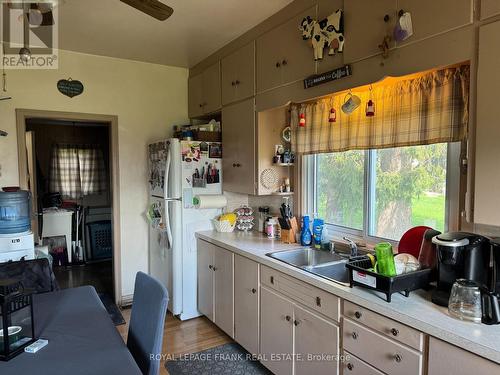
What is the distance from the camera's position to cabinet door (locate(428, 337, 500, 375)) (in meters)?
1.19

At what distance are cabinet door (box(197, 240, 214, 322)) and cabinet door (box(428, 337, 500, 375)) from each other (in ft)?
6.33

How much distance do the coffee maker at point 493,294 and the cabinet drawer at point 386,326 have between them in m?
0.25

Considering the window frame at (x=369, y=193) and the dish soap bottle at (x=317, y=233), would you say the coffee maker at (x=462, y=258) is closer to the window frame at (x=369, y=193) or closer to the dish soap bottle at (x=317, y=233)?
the window frame at (x=369, y=193)

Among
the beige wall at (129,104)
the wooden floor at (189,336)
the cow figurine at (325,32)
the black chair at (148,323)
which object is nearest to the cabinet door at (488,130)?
the cow figurine at (325,32)

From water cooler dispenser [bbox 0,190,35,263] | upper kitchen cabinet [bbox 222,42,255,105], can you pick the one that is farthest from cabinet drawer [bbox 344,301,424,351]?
water cooler dispenser [bbox 0,190,35,263]

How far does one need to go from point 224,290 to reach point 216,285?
0.46 ft

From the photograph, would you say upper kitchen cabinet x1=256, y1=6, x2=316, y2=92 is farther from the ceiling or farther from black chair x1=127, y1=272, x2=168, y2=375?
black chair x1=127, y1=272, x2=168, y2=375

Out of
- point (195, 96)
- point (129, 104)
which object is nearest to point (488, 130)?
point (195, 96)

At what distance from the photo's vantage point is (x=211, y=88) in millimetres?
3377

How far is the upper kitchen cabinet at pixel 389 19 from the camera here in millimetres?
1458

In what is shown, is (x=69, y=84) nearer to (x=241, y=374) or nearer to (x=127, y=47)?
(x=127, y=47)

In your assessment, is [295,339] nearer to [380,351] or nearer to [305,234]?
[380,351]

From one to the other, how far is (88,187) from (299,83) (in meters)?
4.23

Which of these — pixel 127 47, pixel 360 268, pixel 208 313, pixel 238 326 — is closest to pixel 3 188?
pixel 127 47
